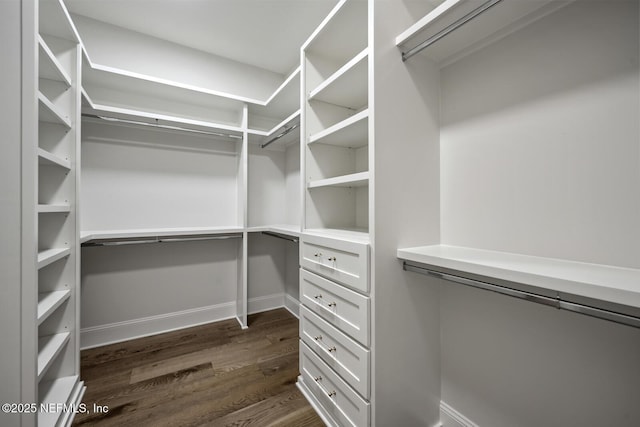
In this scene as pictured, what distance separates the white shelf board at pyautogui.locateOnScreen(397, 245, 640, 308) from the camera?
625 mm

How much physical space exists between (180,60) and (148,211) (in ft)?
4.75

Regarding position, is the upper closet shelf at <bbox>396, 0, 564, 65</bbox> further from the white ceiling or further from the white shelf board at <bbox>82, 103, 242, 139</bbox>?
the white shelf board at <bbox>82, 103, 242, 139</bbox>

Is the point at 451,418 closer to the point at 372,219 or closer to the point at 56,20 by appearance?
the point at 372,219

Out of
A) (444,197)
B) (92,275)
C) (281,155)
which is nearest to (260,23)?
(281,155)

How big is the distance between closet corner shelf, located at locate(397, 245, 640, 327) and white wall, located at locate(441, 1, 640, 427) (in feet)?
0.39

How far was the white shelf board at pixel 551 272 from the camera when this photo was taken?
0.63 metres

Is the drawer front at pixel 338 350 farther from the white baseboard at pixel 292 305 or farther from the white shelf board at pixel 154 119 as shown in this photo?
the white shelf board at pixel 154 119

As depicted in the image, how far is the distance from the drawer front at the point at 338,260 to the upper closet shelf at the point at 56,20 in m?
1.72

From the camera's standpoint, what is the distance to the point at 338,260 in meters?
1.27

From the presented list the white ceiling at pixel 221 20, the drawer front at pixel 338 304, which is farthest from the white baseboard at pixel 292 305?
the white ceiling at pixel 221 20

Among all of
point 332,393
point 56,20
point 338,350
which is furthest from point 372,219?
point 56,20

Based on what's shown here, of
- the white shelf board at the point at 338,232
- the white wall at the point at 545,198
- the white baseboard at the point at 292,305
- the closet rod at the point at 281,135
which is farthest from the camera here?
the white baseboard at the point at 292,305

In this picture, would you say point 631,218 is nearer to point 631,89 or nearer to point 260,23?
point 631,89

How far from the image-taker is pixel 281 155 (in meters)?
2.88
